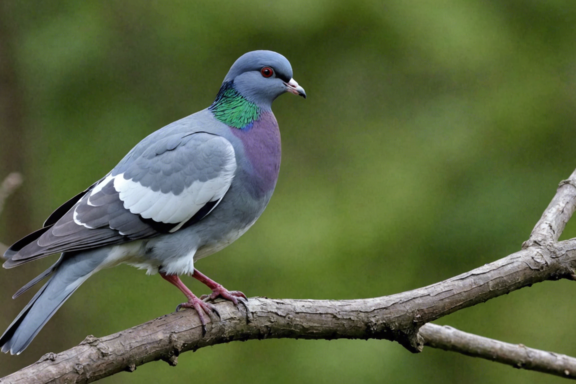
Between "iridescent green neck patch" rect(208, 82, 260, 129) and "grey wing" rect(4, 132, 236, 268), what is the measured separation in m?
0.21

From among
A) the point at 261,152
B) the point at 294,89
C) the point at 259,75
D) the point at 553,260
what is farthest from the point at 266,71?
the point at 553,260

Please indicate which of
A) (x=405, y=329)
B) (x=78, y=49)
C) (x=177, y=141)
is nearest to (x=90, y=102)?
(x=78, y=49)

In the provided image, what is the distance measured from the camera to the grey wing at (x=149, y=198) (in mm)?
3486

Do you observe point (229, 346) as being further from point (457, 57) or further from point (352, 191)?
point (457, 57)

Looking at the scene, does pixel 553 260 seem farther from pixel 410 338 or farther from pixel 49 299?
pixel 49 299

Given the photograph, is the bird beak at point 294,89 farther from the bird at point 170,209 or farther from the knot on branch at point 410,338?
the knot on branch at point 410,338

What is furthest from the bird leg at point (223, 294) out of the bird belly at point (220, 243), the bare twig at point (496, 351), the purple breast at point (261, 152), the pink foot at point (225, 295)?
the bare twig at point (496, 351)

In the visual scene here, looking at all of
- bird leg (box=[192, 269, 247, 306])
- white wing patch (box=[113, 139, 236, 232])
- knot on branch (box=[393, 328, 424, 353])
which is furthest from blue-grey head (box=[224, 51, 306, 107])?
knot on branch (box=[393, 328, 424, 353])

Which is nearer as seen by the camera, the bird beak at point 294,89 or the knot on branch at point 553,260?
the knot on branch at point 553,260

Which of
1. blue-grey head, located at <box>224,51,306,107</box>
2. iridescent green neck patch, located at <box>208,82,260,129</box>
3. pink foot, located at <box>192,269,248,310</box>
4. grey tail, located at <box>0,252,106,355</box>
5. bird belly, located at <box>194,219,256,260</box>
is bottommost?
grey tail, located at <box>0,252,106,355</box>

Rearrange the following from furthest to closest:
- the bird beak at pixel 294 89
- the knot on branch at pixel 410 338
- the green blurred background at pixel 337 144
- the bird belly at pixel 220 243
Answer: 1. the green blurred background at pixel 337 144
2. the bird beak at pixel 294 89
3. the bird belly at pixel 220 243
4. the knot on branch at pixel 410 338

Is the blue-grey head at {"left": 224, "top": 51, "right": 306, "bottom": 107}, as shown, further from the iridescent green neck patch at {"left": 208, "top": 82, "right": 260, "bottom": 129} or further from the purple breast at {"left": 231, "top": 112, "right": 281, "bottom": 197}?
the purple breast at {"left": 231, "top": 112, "right": 281, "bottom": 197}

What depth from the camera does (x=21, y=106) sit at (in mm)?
6820

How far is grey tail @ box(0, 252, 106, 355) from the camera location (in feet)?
10.3
